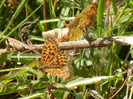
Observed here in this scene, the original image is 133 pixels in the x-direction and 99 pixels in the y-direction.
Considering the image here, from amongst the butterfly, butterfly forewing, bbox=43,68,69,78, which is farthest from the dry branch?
butterfly forewing, bbox=43,68,69,78

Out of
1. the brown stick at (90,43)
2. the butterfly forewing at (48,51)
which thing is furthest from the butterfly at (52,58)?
the brown stick at (90,43)

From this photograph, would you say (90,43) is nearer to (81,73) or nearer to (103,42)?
(103,42)

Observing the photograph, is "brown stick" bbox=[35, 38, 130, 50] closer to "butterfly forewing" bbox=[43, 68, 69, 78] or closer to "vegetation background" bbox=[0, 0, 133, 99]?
"vegetation background" bbox=[0, 0, 133, 99]

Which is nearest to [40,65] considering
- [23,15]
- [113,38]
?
[113,38]

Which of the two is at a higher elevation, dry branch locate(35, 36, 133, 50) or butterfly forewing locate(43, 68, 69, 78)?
dry branch locate(35, 36, 133, 50)

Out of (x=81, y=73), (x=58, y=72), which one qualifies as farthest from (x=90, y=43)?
(x=58, y=72)

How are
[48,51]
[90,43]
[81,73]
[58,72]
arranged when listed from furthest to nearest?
[81,73] → [90,43] → [48,51] → [58,72]

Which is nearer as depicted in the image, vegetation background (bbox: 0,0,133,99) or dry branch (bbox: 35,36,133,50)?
vegetation background (bbox: 0,0,133,99)

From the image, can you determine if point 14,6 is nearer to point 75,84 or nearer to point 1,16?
point 1,16

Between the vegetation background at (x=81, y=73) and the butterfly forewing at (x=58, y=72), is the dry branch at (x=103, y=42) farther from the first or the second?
the butterfly forewing at (x=58, y=72)

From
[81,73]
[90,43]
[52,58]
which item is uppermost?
[90,43]

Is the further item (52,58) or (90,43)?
(90,43)
